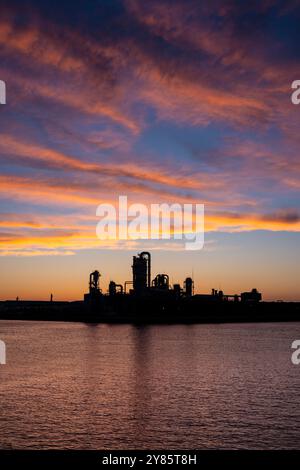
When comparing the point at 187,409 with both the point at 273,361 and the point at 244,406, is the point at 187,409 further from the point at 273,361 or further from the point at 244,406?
the point at 273,361

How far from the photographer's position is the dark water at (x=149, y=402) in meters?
33.9

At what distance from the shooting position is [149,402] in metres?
45.1

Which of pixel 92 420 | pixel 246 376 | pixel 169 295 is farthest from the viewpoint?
pixel 169 295

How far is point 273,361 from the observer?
7844 centimetres

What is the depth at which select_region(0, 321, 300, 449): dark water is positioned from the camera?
111 feet

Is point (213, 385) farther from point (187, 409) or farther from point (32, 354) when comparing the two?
point (32, 354)

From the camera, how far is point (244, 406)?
43.4m

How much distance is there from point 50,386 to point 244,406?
20925 millimetres
